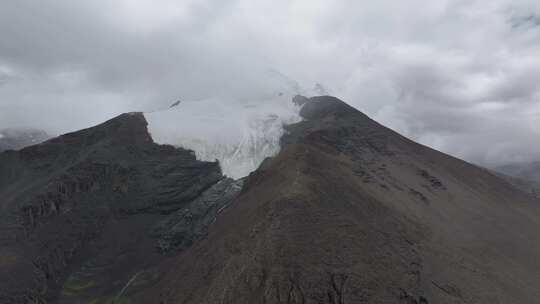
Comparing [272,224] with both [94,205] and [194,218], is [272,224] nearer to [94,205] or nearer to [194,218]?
[194,218]

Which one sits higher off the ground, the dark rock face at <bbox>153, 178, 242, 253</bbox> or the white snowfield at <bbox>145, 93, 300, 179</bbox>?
the white snowfield at <bbox>145, 93, 300, 179</bbox>

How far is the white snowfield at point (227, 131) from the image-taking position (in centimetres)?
12613

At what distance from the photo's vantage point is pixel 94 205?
3900 inches

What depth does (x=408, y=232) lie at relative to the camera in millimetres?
64312

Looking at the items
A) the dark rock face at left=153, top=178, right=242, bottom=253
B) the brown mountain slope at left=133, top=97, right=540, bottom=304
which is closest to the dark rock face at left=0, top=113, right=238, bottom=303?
the dark rock face at left=153, top=178, right=242, bottom=253

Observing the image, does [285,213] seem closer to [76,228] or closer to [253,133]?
[76,228]

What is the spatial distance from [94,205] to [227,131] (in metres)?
51.1

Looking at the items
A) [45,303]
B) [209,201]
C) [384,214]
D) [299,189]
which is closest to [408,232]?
[384,214]

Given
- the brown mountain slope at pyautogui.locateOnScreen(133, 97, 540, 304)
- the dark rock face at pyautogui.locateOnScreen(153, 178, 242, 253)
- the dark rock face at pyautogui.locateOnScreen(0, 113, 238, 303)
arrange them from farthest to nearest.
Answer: the dark rock face at pyautogui.locateOnScreen(153, 178, 242, 253) < the dark rock face at pyautogui.locateOnScreen(0, 113, 238, 303) < the brown mountain slope at pyautogui.locateOnScreen(133, 97, 540, 304)

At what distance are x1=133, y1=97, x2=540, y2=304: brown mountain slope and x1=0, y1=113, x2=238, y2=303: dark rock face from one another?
13.7 m

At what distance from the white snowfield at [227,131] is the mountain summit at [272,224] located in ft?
15.4

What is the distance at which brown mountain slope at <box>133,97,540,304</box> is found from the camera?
49.0 m

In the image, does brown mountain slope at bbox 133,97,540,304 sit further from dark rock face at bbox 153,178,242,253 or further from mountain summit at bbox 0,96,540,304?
dark rock face at bbox 153,178,242,253

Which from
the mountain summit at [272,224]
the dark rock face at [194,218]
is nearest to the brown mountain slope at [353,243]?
the mountain summit at [272,224]
